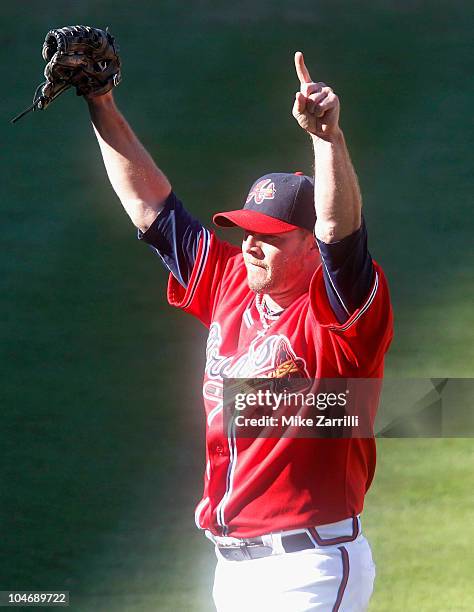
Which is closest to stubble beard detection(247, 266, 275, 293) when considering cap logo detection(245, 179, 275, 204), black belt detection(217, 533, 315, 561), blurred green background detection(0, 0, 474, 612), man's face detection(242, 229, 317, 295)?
man's face detection(242, 229, 317, 295)

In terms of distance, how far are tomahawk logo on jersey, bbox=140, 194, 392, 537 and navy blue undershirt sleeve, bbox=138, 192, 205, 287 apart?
198 mm

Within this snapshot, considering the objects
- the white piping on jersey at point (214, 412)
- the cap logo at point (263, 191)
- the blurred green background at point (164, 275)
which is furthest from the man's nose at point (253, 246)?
the blurred green background at point (164, 275)

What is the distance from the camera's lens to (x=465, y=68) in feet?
29.7

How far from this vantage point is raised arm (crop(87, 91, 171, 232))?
3734 mm

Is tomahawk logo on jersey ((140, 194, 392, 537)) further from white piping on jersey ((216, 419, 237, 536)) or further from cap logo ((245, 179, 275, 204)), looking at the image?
cap logo ((245, 179, 275, 204))

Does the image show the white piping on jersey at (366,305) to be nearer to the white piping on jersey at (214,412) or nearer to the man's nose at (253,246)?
the man's nose at (253,246)

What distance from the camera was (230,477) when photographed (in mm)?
3426

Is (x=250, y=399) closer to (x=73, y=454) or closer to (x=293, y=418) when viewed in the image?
(x=293, y=418)

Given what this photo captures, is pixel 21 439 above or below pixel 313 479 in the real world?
below

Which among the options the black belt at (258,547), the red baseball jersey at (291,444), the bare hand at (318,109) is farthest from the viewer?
the black belt at (258,547)

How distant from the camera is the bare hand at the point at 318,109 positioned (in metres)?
2.86

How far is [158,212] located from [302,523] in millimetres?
1106

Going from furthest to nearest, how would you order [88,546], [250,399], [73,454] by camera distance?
[73,454], [88,546], [250,399]

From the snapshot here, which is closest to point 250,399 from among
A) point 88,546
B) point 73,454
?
point 88,546
